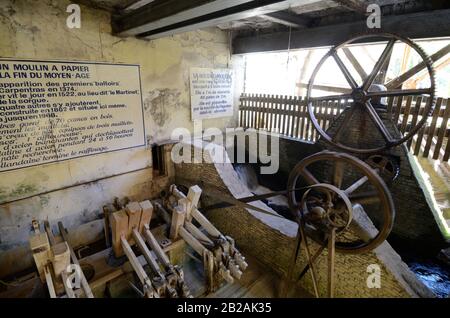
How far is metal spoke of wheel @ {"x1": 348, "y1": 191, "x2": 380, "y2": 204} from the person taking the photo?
2.39 meters

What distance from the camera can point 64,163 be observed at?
11.9ft

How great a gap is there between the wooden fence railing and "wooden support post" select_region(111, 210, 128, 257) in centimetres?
398

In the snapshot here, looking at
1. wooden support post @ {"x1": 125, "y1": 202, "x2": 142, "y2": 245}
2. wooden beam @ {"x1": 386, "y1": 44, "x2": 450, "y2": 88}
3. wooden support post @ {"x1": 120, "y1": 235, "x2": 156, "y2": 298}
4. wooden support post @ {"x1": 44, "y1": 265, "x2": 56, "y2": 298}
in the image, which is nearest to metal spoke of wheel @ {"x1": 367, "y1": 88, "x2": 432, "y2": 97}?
wooden beam @ {"x1": 386, "y1": 44, "x2": 450, "y2": 88}

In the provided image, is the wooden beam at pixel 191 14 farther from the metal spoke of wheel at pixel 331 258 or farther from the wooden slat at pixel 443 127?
the wooden slat at pixel 443 127

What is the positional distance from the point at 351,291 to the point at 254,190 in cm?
318

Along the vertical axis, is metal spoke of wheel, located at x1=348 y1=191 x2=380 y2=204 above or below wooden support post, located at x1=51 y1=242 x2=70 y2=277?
above

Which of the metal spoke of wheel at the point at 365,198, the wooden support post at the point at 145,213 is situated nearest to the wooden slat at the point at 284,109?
the metal spoke of wheel at the point at 365,198

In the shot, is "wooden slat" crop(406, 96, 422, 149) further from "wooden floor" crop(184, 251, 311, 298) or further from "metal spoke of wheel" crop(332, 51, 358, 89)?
"wooden floor" crop(184, 251, 311, 298)

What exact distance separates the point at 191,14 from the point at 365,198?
8.89ft

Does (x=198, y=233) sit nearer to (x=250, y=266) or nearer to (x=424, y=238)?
(x=250, y=266)

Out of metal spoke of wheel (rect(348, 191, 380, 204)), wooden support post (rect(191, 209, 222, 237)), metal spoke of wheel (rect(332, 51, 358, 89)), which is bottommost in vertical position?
wooden support post (rect(191, 209, 222, 237))

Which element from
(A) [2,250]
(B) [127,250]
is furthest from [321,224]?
(A) [2,250]

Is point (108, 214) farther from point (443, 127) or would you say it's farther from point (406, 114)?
point (443, 127)

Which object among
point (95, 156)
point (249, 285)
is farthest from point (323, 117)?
point (95, 156)
